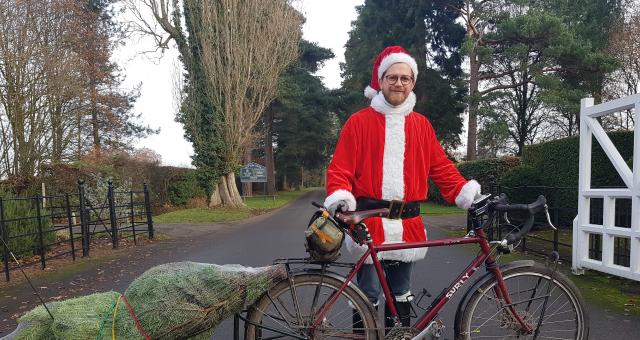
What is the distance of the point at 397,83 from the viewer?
8.51 ft

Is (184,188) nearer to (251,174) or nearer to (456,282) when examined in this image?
(251,174)

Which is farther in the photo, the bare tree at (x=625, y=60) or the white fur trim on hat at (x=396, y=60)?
the bare tree at (x=625, y=60)

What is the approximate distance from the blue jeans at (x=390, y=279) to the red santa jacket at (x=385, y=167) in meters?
0.10

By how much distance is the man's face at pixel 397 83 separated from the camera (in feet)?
8.54

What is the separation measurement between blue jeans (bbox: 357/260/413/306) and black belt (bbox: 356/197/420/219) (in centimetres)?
31

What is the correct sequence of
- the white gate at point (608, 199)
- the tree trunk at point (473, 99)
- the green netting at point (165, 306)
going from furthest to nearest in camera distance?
the tree trunk at point (473, 99) < the white gate at point (608, 199) < the green netting at point (165, 306)

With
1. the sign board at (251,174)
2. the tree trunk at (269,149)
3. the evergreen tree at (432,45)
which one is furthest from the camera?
the tree trunk at (269,149)

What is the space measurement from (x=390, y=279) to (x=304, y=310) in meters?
0.64

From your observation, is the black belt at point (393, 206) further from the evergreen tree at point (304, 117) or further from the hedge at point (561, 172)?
the evergreen tree at point (304, 117)

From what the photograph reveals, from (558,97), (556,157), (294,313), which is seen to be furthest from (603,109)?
(558,97)

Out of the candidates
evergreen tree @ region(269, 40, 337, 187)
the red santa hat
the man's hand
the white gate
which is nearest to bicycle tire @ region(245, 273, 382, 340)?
the man's hand

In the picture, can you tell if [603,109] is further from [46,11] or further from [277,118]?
[277,118]

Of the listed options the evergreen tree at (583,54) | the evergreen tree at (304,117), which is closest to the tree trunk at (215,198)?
the evergreen tree at (304,117)

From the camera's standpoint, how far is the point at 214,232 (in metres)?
12.3
